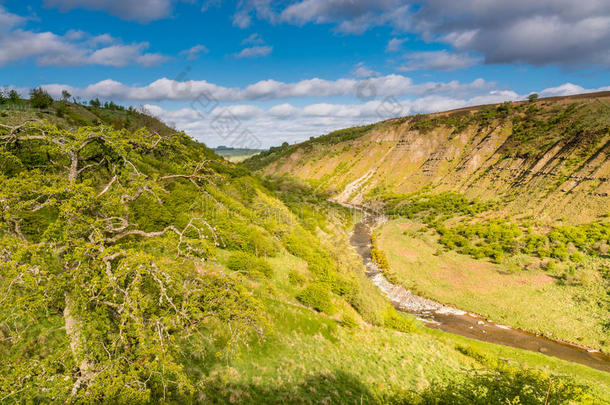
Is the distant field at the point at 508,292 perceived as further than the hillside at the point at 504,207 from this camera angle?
No

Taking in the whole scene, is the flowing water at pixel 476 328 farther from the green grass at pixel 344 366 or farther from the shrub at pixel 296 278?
the shrub at pixel 296 278

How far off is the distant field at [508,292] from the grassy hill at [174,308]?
900cm

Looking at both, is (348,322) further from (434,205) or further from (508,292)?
(434,205)

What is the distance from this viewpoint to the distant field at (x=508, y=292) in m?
36.1

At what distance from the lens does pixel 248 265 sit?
25828 millimetres

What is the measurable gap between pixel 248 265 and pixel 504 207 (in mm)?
71278

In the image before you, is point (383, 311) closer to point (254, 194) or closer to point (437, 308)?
point (437, 308)

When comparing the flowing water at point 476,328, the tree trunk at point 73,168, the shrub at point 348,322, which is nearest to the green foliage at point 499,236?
the flowing water at point 476,328

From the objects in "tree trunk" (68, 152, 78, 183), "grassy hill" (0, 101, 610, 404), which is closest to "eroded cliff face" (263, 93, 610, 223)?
"grassy hill" (0, 101, 610, 404)

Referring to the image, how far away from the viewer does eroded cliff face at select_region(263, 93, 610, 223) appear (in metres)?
66.6

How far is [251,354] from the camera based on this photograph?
52.5ft

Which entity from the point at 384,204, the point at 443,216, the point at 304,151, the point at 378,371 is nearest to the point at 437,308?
the point at 378,371

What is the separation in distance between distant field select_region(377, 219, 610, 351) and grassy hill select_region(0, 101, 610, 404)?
9.00 metres

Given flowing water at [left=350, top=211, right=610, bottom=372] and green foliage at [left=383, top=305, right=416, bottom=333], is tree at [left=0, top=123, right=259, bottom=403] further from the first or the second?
flowing water at [left=350, top=211, right=610, bottom=372]
